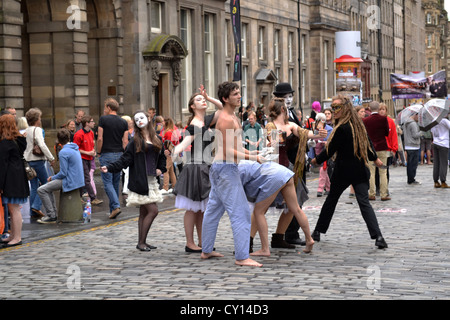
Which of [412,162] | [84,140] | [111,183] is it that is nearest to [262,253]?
[111,183]

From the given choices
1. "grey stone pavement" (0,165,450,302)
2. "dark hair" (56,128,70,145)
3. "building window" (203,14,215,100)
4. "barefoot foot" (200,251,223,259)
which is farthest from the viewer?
"building window" (203,14,215,100)

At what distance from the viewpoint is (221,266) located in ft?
32.5

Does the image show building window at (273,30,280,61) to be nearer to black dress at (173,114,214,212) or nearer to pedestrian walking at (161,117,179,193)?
pedestrian walking at (161,117,179,193)

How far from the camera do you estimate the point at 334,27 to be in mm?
63031

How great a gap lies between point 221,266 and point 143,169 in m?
2.23

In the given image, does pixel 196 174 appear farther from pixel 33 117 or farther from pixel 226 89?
pixel 33 117

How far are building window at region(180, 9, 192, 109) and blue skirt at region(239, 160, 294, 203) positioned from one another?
25532 mm

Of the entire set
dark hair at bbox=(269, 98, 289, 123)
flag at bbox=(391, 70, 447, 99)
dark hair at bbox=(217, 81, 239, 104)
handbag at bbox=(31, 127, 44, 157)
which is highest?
flag at bbox=(391, 70, 447, 99)

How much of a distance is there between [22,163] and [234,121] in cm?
371

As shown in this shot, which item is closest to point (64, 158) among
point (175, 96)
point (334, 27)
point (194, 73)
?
point (175, 96)

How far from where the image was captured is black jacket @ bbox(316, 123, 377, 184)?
1122 cm

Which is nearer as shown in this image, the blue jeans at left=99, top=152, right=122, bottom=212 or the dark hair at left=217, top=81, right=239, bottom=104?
the dark hair at left=217, top=81, right=239, bottom=104

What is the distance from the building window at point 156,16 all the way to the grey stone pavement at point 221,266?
19.7 meters

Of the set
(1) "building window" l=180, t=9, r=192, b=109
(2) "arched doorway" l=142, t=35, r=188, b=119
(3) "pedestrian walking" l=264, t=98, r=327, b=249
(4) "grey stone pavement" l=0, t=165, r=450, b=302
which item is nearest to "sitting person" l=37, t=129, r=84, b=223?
(4) "grey stone pavement" l=0, t=165, r=450, b=302
